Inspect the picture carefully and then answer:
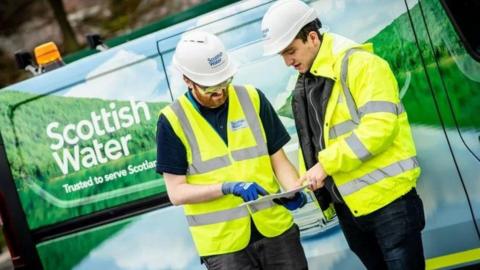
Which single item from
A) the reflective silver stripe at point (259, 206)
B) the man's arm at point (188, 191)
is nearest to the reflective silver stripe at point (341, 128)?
the reflective silver stripe at point (259, 206)

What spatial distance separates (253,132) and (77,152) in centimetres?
114

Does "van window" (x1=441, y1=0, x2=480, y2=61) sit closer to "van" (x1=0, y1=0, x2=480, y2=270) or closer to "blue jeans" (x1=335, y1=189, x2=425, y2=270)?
"van" (x1=0, y1=0, x2=480, y2=270)

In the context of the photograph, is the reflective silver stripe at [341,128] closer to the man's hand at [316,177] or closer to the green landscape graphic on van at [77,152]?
the man's hand at [316,177]

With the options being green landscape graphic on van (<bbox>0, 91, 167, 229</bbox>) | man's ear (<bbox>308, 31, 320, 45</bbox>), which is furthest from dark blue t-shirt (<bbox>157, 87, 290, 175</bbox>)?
green landscape graphic on van (<bbox>0, 91, 167, 229</bbox>)

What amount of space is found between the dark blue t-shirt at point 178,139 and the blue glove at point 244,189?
19 centimetres

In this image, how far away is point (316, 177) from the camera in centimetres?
321

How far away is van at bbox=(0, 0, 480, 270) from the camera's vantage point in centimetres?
379

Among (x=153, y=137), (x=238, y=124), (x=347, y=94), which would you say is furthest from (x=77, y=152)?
(x=347, y=94)

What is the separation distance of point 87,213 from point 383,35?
5.19 feet

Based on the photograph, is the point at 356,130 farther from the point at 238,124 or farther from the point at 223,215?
the point at 223,215

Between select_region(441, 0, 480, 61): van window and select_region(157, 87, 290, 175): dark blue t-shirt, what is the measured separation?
0.95 m

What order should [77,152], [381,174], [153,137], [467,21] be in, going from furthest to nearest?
[77,152] → [153,137] → [467,21] → [381,174]

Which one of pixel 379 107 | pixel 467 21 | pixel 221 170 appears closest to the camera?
pixel 379 107

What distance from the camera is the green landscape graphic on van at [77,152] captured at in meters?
4.05
